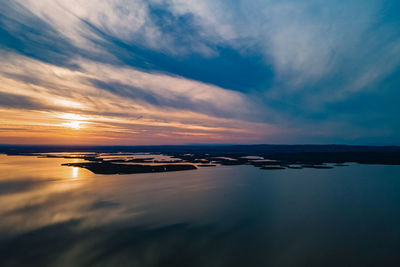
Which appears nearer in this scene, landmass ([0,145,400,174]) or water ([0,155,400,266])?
water ([0,155,400,266])

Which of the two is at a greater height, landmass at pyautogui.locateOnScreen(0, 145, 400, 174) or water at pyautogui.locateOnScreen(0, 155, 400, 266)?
landmass at pyautogui.locateOnScreen(0, 145, 400, 174)

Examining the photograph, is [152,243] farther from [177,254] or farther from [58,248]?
[58,248]

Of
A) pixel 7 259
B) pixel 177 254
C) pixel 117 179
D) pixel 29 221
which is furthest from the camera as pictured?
pixel 117 179

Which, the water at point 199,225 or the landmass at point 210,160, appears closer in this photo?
the water at point 199,225

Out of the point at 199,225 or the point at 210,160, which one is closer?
the point at 199,225

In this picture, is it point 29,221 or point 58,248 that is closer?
point 58,248

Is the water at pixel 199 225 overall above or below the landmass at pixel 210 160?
below

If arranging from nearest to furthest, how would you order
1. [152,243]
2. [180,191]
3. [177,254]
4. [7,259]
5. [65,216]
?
[7,259] → [177,254] → [152,243] → [65,216] → [180,191]

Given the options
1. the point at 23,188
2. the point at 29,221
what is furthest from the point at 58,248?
the point at 23,188
